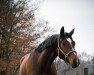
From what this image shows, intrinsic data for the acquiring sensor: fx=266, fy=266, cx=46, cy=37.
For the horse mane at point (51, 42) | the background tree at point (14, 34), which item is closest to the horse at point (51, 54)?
the horse mane at point (51, 42)

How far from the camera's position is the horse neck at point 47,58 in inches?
263

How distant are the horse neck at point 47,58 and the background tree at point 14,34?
12783 mm

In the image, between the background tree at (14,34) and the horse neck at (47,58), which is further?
the background tree at (14,34)

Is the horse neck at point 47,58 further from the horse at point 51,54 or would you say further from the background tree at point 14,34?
the background tree at point 14,34

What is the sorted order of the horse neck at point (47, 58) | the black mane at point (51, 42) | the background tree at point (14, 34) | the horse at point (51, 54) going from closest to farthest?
1. the horse at point (51, 54)
2. the black mane at point (51, 42)
3. the horse neck at point (47, 58)
4. the background tree at point (14, 34)

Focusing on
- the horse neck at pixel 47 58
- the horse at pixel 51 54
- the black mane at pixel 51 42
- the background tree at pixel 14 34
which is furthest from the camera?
the background tree at pixel 14 34

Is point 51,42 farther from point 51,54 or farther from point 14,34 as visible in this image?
point 14,34

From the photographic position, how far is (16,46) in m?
20.0

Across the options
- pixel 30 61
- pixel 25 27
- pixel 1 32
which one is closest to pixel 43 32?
pixel 25 27

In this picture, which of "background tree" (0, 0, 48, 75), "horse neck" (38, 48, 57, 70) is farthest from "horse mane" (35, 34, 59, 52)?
"background tree" (0, 0, 48, 75)

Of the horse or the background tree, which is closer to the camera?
the horse

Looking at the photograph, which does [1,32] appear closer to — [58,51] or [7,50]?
[7,50]

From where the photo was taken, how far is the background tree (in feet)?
64.8

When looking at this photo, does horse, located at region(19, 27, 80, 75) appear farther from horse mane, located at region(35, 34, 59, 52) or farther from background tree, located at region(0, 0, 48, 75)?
background tree, located at region(0, 0, 48, 75)
